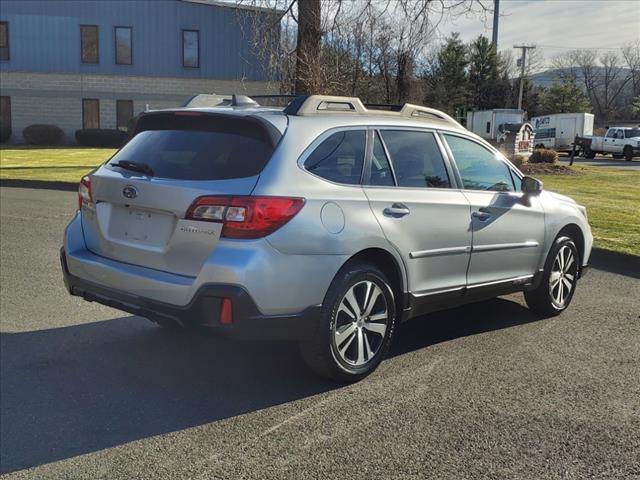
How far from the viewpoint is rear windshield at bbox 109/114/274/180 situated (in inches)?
152

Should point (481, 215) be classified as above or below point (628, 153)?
above

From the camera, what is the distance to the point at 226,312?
3619 mm

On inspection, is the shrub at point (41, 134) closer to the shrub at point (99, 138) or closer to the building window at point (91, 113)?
the shrub at point (99, 138)

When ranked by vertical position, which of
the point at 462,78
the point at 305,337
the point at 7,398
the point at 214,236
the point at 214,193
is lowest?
the point at 7,398

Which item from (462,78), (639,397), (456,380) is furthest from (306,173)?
(462,78)

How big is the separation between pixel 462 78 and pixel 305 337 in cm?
6382

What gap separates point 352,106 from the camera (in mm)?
4555

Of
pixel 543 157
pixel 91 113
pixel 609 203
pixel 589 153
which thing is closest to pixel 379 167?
pixel 609 203

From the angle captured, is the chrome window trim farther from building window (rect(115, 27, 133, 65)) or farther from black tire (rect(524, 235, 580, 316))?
building window (rect(115, 27, 133, 65))

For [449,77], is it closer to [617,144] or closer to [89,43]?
[617,144]

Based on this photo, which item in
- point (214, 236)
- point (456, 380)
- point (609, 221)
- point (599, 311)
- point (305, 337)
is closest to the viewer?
point (214, 236)

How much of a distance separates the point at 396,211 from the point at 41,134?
3716 cm

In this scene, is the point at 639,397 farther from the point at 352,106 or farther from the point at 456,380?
the point at 352,106

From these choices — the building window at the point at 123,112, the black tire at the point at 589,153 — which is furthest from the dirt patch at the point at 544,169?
the building window at the point at 123,112
